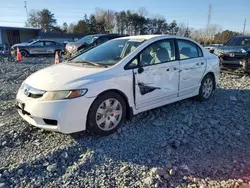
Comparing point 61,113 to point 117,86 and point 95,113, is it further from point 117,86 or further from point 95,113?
point 117,86

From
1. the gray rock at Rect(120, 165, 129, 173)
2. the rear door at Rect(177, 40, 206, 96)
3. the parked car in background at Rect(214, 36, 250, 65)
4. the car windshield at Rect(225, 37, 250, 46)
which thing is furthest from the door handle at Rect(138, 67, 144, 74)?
the car windshield at Rect(225, 37, 250, 46)

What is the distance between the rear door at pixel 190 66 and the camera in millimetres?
4596

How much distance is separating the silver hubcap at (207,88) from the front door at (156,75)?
1.11m

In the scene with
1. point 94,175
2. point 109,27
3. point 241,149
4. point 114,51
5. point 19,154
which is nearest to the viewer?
point 94,175

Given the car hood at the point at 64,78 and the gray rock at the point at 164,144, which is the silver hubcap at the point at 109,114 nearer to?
the car hood at the point at 64,78

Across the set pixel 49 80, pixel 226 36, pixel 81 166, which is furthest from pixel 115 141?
pixel 226 36

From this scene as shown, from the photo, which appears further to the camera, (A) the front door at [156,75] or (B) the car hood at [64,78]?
(A) the front door at [156,75]

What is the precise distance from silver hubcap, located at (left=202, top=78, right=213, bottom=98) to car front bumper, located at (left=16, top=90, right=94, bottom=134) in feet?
9.99

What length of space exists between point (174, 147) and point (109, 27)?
52650 millimetres

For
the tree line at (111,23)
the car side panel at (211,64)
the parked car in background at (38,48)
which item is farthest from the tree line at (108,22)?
the car side panel at (211,64)

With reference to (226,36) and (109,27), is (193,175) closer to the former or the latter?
(226,36)

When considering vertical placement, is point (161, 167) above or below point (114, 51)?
below

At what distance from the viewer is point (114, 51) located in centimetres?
419

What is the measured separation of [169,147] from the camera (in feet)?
10.9
